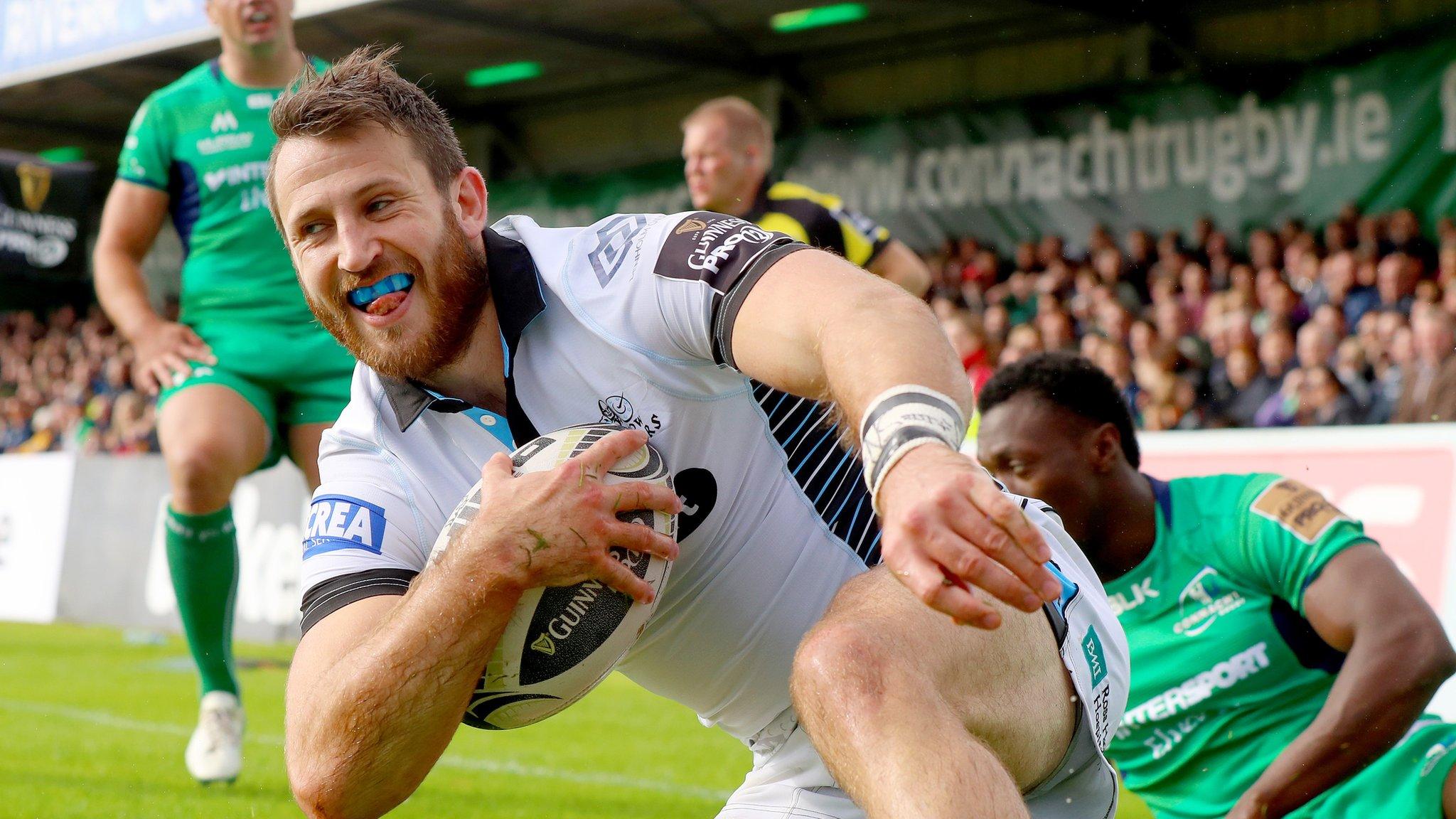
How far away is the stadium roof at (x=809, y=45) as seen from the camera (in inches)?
632

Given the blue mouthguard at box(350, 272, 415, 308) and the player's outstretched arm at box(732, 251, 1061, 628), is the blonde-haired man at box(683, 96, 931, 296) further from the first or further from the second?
the player's outstretched arm at box(732, 251, 1061, 628)

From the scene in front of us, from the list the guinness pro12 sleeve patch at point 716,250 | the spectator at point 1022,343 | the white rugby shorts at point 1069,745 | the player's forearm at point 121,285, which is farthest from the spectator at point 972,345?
the guinness pro12 sleeve patch at point 716,250

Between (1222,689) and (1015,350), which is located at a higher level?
(1222,689)

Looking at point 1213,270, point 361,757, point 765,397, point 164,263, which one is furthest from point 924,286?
point 164,263

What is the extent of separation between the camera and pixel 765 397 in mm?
2852

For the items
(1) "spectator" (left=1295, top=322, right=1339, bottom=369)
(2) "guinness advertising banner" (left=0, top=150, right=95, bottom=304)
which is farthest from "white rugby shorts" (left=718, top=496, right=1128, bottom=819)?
(2) "guinness advertising banner" (left=0, top=150, right=95, bottom=304)

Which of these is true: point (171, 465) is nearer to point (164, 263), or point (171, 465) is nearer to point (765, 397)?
point (765, 397)

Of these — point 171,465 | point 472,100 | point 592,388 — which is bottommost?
point 472,100

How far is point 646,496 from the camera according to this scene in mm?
2461

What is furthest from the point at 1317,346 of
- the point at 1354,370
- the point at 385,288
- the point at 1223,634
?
the point at 385,288

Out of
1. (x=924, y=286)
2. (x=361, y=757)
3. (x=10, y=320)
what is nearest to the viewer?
(x=361, y=757)

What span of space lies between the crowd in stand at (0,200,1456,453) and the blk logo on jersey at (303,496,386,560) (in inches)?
235

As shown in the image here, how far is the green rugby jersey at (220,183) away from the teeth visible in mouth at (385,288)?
2787mm

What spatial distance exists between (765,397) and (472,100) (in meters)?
20.7
